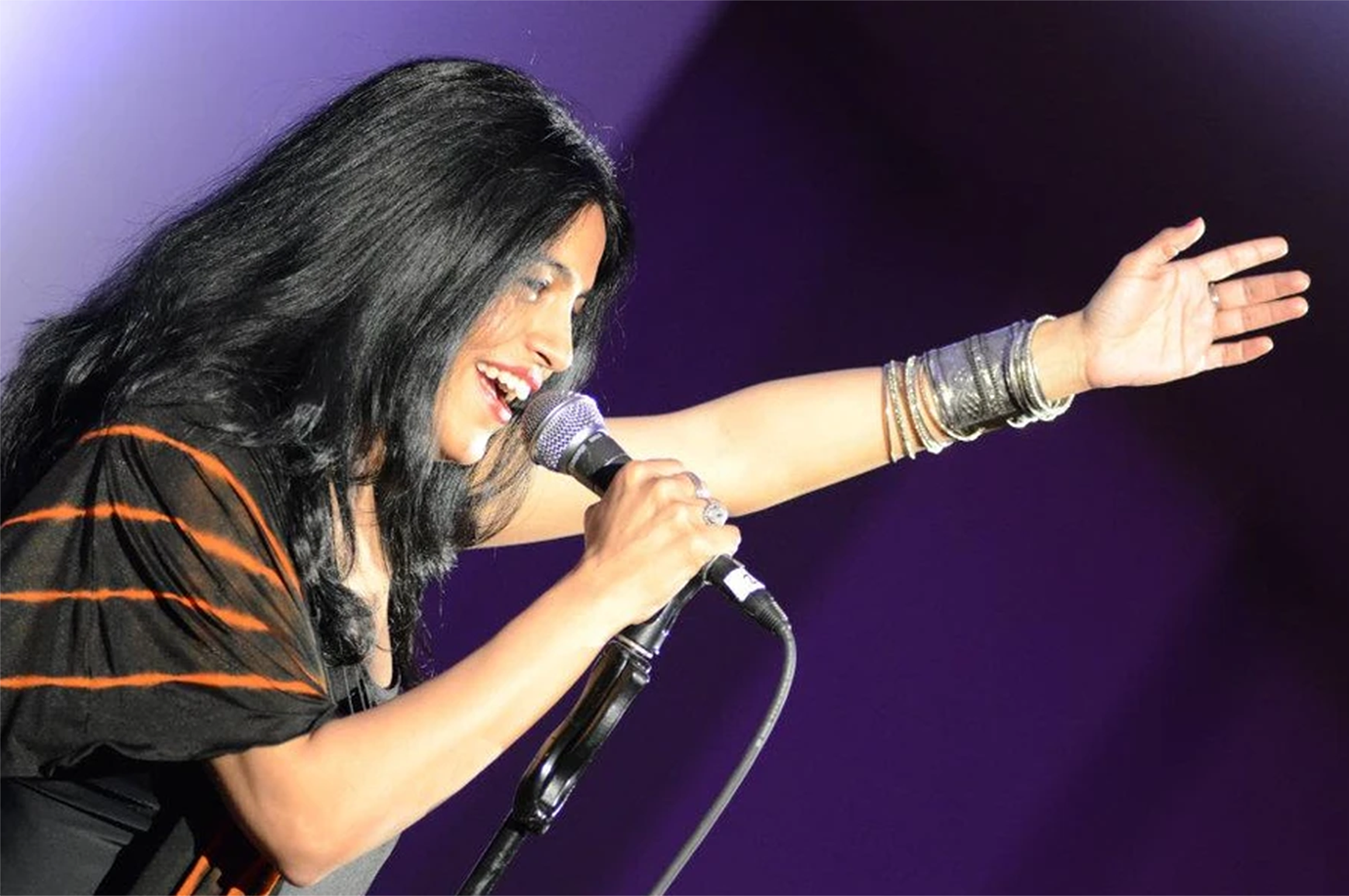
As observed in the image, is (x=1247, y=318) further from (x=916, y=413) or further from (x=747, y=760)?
(x=747, y=760)

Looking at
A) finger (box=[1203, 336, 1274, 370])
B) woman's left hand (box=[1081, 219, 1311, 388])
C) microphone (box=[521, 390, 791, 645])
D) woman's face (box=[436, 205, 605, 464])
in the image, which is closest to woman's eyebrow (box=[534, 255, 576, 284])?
woman's face (box=[436, 205, 605, 464])

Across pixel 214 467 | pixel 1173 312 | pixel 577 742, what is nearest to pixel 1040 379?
pixel 1173 312

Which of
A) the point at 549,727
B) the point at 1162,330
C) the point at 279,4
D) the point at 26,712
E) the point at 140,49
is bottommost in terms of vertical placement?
the point at 549,727

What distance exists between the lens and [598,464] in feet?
4.04

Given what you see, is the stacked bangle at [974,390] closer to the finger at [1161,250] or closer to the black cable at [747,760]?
the finger at [1161,250]

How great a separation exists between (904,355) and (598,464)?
885 mm

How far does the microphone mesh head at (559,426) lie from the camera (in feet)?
4.11

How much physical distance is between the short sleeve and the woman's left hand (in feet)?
2.47

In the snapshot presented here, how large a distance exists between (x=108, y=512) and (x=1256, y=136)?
45.9 inches

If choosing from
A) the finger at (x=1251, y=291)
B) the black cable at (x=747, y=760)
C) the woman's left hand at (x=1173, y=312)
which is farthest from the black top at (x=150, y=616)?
the finger at (x=1251, y=291)

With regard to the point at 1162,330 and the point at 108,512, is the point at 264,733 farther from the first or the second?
the point at 1162,330

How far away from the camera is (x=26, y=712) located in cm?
116

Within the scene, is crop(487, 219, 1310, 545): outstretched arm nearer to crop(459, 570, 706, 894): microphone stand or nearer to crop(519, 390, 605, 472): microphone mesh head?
crop(519, 390, 605, 472): microphone mesh head

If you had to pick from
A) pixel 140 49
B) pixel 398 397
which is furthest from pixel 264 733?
pixel 140 49
